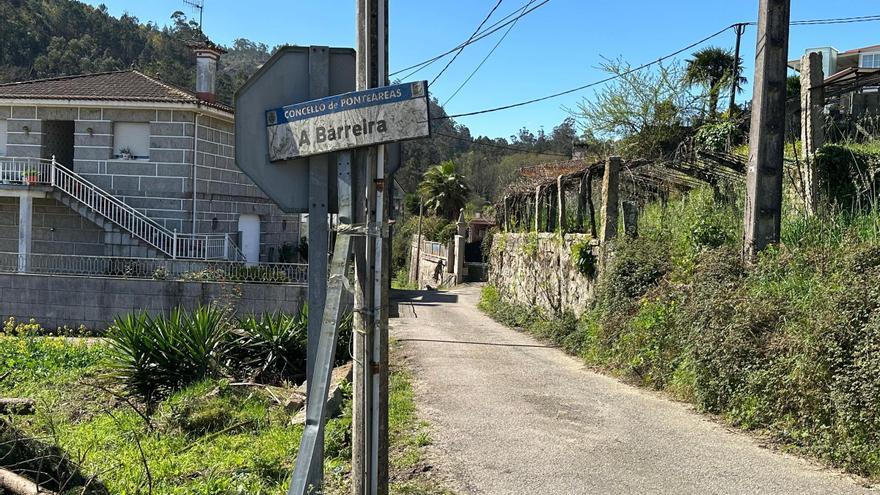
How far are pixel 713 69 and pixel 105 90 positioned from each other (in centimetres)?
2189

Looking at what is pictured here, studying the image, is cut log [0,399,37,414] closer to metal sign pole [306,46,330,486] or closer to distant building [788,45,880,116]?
metal sign pole [306,46,330,486]

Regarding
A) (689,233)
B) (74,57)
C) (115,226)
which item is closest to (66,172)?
(115,226)

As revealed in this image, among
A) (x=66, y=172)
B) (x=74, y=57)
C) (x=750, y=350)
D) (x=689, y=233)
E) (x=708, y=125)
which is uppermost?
(x=74, y=57)

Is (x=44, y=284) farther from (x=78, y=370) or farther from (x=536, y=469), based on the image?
(x=536, y=469)

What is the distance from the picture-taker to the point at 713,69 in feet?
90.5

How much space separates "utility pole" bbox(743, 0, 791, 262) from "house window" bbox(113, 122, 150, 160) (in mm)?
18767

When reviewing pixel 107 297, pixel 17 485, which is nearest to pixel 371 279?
pixel 17 485

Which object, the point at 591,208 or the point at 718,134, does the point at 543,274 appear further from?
the point at 718,134

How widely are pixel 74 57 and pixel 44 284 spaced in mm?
45244

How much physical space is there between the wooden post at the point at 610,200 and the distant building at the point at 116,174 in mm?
13053

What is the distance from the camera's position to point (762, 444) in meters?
6.63

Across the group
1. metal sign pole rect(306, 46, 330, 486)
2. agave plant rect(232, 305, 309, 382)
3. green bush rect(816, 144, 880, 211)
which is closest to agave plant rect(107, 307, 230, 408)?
agave plant rect(232, 305, 309, 382)

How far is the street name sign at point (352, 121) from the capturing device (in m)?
3.57

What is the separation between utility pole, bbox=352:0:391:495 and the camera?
3754mm
